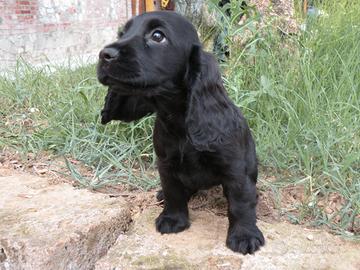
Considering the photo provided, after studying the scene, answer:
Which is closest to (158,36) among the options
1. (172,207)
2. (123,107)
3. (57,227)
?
(123,107)

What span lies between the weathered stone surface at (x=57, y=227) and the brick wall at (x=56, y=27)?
3914mm

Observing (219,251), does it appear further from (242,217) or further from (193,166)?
(193,166)

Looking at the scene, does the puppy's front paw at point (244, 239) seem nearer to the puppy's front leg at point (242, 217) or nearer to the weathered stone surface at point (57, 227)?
the puppy's front leg at point (242, 217)

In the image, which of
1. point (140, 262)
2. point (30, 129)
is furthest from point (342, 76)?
point (30, 129)

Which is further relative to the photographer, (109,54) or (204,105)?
(204,105)

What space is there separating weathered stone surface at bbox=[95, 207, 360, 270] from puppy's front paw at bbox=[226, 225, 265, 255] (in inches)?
0.9

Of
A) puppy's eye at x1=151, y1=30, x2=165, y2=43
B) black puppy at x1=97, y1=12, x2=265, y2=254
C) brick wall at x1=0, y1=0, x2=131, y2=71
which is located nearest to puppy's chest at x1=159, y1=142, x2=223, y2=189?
black puppy at x1=97, y1=12, x2=265, y2=254

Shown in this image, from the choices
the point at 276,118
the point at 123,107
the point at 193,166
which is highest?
the point at 123,107

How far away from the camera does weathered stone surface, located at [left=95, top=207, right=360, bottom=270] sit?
161 cm

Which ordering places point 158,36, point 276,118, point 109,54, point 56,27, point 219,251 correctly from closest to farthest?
point 109,54, point 158,36, point 219,251, point 276,118, point 56,27

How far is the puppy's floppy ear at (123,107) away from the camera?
6.14 ft

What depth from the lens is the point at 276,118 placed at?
8.66 feet

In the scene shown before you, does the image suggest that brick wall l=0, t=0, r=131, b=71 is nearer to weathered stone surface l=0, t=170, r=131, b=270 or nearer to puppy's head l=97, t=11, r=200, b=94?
weathered stone surface l=0, t=170, r=131, b=270

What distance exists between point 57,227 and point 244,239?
0.73m
